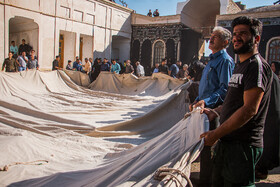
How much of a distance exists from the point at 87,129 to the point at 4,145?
1674mm

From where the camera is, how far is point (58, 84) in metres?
10.7

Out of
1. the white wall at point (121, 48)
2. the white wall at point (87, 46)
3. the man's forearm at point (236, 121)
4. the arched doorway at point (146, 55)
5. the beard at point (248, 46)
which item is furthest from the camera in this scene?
the white wall at point (121, 48)

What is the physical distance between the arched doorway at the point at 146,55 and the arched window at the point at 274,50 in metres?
9.43

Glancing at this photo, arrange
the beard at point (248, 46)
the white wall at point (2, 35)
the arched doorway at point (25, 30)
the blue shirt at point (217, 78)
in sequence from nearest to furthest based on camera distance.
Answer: the beard at point (248, 46) → the blue shirt at point (217, 78) → the white wall at point (2, 35) → the arched doorway at point (25, 30)

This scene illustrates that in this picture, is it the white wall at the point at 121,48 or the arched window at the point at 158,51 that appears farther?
the white wall at the point at 121,48

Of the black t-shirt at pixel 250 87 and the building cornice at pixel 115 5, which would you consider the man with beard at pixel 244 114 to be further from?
the building cornice at pixel 115 5

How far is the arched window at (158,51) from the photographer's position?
20.4 meters

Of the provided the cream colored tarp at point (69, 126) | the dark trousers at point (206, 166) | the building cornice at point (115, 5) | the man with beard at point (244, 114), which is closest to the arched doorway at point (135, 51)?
the building cornice at point (115, 5)

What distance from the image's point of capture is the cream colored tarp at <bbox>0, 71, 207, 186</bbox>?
2.79 metres

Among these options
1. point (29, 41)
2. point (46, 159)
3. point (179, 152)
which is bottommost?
point (46, 159)

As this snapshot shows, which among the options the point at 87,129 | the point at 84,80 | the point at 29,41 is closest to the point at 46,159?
the point at 87,129

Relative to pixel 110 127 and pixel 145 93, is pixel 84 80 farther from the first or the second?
pixel 110 127

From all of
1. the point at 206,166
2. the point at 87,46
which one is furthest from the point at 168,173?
the point at 87,46

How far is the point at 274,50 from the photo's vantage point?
14680 mm
